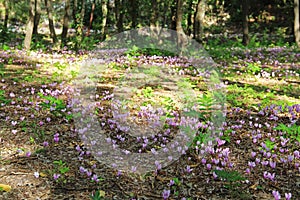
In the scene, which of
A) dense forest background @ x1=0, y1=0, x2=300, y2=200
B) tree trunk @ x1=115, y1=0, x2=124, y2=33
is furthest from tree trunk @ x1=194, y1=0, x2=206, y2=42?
tree trunk @ x1=115, y1=0, x2=124, y2=33

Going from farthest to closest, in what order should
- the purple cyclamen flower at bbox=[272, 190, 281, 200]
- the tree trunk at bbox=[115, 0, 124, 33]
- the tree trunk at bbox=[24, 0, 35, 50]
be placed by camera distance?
the tree trunk at bbox=[115, 0, 124, 33] < the tree trunk at bbox=[24, 0, 35, 50] < the purple cyclamen flower at bbox=[272, 190, 281, 200]

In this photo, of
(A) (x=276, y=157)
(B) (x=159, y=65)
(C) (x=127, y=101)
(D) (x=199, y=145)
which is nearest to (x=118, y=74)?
(B) (x=159, y=65)

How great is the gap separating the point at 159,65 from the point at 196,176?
25.8 feet

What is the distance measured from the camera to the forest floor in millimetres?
4074

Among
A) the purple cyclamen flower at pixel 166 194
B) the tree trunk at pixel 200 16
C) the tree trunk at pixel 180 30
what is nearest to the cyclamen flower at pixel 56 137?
the purple cyclamen flower at pixel 166 194

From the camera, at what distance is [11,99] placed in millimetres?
7422

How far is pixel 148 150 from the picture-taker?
5203mm

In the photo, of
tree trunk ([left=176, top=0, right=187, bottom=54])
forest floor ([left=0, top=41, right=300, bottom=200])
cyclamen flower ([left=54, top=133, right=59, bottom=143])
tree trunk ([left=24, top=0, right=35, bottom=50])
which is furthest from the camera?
tree trunk ([left=24, top=0, right=35, bottom=50])

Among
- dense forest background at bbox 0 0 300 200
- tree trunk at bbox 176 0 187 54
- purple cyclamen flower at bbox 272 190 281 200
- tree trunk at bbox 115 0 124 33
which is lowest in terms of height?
purple cyclamen flower at bbox 272 190 281 200

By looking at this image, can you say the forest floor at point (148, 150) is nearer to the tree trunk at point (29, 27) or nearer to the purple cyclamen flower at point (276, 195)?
the purple cyclamen flower at point (276, 195)

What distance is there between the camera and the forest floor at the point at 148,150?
160 inches

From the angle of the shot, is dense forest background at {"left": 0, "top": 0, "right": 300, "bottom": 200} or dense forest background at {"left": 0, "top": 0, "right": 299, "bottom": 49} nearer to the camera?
dense forest background at {"left": 0, "top": 0, "right": 300, "bottom": 200}

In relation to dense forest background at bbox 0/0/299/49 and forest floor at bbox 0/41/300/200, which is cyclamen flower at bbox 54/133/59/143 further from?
dense forest background at bbox 0/0/299/49

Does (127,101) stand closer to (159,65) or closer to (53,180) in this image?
(53,180)
